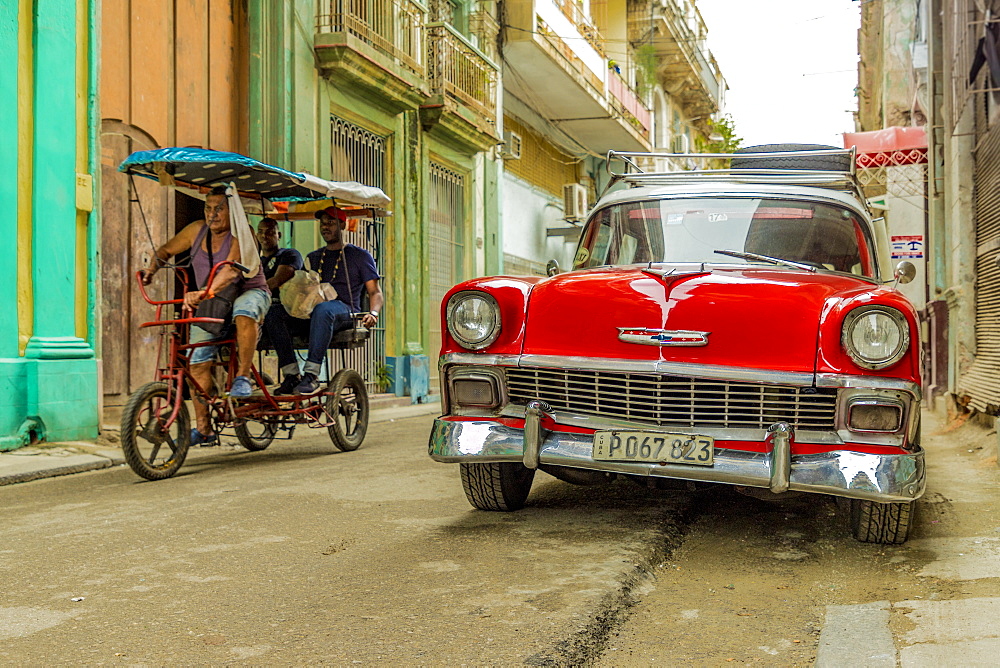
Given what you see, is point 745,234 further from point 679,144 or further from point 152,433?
point 679,144

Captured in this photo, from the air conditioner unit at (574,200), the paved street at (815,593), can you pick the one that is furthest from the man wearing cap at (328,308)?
the air conditioner unit at (574,200)

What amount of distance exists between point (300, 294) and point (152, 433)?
5.73 ft

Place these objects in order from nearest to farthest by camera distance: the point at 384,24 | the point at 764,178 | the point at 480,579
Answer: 1. the point at 480,579
2. the point at 764,178
3. the point at 384,24

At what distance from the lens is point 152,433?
589 cm

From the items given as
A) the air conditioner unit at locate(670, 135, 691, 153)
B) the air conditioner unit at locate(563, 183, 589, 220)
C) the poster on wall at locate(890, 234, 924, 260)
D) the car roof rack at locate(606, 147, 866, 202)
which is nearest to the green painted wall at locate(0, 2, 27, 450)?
the car roof rack at locate(606, 147, 866, 202)

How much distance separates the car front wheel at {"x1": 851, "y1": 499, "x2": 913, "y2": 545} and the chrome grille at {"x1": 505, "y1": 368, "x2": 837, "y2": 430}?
54 cm

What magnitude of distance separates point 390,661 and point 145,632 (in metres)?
0.79

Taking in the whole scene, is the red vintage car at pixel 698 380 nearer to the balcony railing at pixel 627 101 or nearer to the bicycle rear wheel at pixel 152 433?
the bicycle rear wheel at pixel 152 433

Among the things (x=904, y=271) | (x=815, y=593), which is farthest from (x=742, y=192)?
(x=815, y=593)

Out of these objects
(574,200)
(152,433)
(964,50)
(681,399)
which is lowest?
(152,433)

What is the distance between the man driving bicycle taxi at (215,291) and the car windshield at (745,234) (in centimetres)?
255

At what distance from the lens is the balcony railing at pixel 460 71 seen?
15.3 meters

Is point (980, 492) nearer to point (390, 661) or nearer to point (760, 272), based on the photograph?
point (760, 272)

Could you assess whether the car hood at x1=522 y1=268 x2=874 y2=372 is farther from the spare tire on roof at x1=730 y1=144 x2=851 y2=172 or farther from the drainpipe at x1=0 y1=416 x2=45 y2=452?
the drainpipe at x1=0 y1=416 x2=45 y2=452
